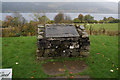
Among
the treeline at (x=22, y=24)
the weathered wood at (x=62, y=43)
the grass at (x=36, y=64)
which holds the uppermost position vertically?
the treeline at (x=22, y=24)

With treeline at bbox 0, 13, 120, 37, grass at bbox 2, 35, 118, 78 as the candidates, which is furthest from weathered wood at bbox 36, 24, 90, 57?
treeline at bbox 0, 13, 120, 37

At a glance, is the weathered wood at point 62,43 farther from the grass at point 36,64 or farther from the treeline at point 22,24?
the treeline at point 22,24

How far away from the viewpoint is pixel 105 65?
4.03m

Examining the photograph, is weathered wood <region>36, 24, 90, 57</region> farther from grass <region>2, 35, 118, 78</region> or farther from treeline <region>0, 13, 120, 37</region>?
treeline <region>0, 13, 120, 37</region>

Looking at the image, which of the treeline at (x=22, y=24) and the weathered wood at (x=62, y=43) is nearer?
the weathered wood at (x=62, y=43)

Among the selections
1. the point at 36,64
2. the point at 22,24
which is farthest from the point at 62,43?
the point at 22,24

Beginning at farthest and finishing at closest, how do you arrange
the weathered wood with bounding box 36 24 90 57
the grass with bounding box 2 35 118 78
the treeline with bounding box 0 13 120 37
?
1. the treeline with bounding box 0 13 120 37
2. the weathered wood with bounding box 36 24 90 57
3. the grass with bounding box 2 35 118 78

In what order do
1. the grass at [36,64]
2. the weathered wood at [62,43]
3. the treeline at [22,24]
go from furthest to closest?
the treeline at [22,24] → the weathered wood at [62,43] → the grass at [36,64]

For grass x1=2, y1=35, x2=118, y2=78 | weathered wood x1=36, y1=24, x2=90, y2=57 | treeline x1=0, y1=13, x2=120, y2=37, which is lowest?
grass x1=2, y1=35, x2=118, y2=78

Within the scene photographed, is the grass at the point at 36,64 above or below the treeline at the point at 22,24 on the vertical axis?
below

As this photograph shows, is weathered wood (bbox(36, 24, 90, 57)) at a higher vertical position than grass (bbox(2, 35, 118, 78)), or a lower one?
higher

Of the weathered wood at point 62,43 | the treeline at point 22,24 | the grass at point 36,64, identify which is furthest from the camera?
the treeline at point 22,24

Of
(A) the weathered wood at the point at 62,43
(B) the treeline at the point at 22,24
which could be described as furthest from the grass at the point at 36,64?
(B) the treeline at the point at 22,24

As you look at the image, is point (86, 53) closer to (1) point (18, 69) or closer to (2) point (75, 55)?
(2) point (75, 55)
